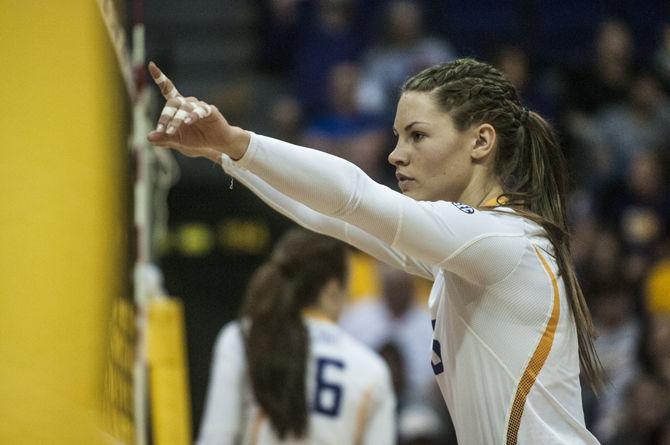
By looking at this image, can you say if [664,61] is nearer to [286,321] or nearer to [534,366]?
[286,321]

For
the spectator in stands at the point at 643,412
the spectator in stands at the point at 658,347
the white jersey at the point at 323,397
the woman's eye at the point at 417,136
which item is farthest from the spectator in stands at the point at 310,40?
the woman's eye at the point at 417,136

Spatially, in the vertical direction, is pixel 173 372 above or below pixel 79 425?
below

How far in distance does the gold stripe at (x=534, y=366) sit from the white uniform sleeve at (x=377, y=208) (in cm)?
22

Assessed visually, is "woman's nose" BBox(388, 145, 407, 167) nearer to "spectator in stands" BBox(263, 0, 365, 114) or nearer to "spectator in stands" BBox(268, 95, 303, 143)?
"spectator in stands" BBox(268, 95, 303, 143)

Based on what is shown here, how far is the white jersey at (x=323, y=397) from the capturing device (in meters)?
4.46

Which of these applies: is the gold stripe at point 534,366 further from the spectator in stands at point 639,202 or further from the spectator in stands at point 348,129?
the spectator in stands at point 639,202

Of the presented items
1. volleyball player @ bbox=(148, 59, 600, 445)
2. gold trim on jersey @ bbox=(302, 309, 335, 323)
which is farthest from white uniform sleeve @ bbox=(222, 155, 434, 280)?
gold trim on jersey @ bbox=(302, 309, 335, 323)

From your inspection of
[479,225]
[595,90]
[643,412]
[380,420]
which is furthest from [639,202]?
[479,225]

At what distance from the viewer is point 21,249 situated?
1666 millimetres

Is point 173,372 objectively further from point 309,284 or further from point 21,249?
point 21,249

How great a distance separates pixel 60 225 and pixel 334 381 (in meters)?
2.81

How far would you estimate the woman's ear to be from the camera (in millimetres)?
2797

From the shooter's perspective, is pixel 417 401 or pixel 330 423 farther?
pixel 417 401

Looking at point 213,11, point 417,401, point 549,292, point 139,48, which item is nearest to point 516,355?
point 549,292
